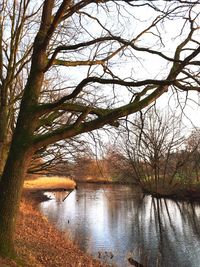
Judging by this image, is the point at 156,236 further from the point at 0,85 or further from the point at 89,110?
the point at 89,110

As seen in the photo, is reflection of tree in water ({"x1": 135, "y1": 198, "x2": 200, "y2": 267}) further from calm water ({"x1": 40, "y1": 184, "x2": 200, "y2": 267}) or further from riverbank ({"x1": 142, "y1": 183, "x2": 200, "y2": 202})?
riverbank ({"x1": 142, "y1": 183, "x2": 200, "y2": 202})

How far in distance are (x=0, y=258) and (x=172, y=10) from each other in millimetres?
5417

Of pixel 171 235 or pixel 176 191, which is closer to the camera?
pixel 171 235

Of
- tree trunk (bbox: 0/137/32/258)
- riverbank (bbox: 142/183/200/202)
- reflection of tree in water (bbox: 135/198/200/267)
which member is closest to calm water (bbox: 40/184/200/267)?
reflection of tree in water (bbox: 135/198/200/267)

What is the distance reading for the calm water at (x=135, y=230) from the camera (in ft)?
45.5

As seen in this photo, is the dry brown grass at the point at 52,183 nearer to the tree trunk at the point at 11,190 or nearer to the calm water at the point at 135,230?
the calm water at the point at 135,230

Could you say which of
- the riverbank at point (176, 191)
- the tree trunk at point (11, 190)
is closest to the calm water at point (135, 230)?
the riverbank at point (176, 191)

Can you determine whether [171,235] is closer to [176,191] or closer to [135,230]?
[135,230]

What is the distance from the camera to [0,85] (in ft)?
36.3

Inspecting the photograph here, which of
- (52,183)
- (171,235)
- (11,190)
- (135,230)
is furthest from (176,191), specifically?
(11,190)

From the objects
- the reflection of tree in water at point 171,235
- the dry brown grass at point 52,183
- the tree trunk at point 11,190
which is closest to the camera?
the tree trunk at point 11,190

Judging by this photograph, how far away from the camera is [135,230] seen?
18.8m

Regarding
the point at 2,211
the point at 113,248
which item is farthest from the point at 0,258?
the point at 113,248

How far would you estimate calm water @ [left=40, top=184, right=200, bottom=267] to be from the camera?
45.5 feet
